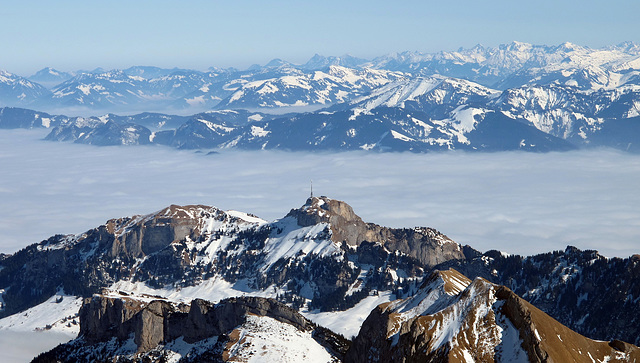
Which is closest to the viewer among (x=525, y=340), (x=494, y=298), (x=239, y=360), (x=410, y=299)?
(x=525, y=340)

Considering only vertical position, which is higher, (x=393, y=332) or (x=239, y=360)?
(x=393, y=332)

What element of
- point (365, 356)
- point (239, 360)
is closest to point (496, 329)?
point (365, 356)

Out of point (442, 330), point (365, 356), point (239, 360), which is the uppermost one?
point (442, 330)

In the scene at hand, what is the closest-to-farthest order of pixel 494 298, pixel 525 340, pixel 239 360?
pixel 525 340
pixel 494 298
pixel 239 360

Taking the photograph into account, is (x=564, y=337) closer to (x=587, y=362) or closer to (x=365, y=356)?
(x=587, y=362)

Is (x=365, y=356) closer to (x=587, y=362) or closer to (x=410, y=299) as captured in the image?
(x=410, y=299)

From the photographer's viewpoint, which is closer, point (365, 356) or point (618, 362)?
point (618, 362)

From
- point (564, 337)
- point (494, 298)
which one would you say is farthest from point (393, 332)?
point (564, 337)
